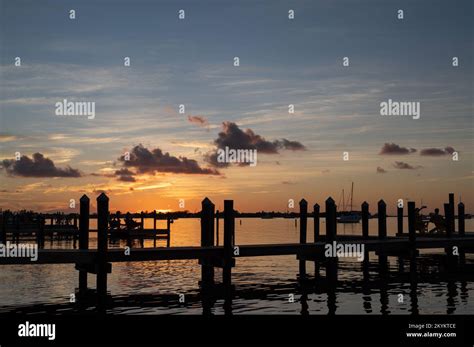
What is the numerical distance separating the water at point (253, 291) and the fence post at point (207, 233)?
0.90 meters

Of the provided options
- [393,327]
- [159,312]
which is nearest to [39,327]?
[159,312]

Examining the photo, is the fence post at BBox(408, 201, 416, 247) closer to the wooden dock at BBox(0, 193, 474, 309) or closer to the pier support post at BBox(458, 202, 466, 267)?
the wooden dock at BBox(0, 193, 474, 309)

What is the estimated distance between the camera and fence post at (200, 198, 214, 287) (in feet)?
76.8

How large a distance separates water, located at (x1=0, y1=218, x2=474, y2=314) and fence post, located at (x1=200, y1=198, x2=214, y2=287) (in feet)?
2.96

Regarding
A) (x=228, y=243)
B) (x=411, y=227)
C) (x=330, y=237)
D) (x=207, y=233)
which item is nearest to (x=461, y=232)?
(x=411, y=227)

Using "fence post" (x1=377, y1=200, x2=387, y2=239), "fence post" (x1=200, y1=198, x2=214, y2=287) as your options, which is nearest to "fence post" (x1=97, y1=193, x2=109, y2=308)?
"fence post" (x1=200, y1=198, x2=214, y2=287)

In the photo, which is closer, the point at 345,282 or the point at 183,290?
the point at 183,290

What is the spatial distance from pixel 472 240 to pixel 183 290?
14654 millimetres

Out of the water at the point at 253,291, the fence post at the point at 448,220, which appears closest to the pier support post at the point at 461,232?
the water at the point at 253,291

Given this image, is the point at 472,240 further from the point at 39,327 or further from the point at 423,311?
the point at 39,327

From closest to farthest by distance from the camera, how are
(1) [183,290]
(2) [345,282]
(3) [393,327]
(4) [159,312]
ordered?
(3) [393,327]
(4) [159,312]
(1) [183,290]
(2) [345,282]

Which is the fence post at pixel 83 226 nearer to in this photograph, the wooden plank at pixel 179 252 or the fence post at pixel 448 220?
the wooden plank at pixel 179 252

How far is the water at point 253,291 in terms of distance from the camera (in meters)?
22.7

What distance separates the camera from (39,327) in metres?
15.4
